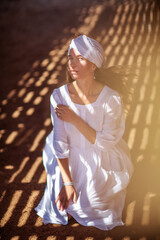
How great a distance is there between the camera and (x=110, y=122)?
1.58 m

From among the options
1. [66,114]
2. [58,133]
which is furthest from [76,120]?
[58,133]

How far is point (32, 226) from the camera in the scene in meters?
1.93

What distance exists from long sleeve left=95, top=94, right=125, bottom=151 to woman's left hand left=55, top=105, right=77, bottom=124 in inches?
7.8

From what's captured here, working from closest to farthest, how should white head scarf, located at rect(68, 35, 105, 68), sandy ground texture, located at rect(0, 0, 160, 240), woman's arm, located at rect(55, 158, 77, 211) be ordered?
white head scarf, located at rect(68, 35, 105, 68) → woman's arm, located at rect(55, 158, 77, 211) → sandy ground texture, located at rect(0, 0, 160, 240)

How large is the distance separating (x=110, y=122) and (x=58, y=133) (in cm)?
37

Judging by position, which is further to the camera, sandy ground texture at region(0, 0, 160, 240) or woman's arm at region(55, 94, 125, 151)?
sandy ground texture at region(0, 0, 160, 240)

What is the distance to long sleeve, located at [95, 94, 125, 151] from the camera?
1.56 metres

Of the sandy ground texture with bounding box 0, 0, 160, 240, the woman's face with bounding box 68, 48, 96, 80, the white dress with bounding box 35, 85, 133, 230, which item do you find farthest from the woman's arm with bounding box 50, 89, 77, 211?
the sandy ground texture with bounding box 0, 0, 160, 240

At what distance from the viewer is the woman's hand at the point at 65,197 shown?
5.53 feet

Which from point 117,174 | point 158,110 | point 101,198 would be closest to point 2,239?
point 101,198

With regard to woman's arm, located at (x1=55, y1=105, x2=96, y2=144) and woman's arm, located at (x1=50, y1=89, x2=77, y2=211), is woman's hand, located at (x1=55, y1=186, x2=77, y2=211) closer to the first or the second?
woman's arm, located at (x1=50, y1=89, x2=77, y2=211)

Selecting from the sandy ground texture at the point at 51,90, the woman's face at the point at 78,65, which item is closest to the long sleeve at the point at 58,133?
the woman's face at the point at 78,65

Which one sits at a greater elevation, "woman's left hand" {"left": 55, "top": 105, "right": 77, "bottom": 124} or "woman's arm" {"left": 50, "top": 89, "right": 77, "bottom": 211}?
"woman's left hand" {"left": 55, "top": 105, "right": 77, "bottom": 124}

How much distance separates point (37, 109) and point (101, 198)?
1973 millimetres
